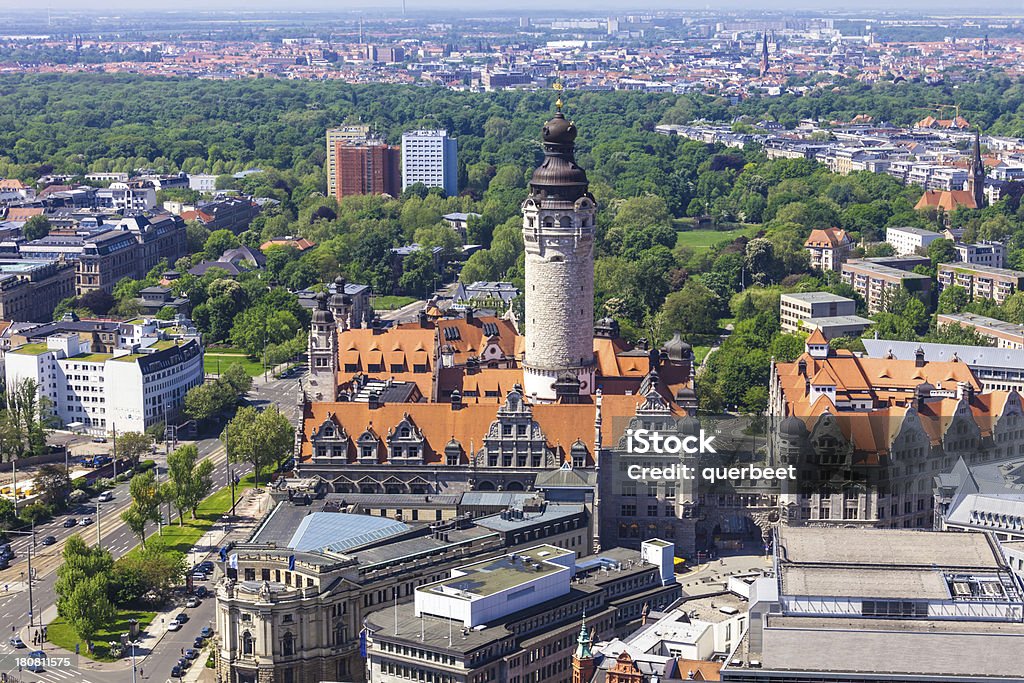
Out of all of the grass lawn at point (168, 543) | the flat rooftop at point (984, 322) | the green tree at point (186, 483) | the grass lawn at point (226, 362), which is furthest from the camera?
the grass lawn at point (226, 362)

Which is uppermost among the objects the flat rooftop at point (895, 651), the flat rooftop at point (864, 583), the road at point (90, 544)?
the flat rooftop at point (864, 583)

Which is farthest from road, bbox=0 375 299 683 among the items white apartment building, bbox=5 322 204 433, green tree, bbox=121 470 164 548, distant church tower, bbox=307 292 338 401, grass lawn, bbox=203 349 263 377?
grass lawn, bbox=203 349 263 377

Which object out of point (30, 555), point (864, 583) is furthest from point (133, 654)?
point (864, 583)

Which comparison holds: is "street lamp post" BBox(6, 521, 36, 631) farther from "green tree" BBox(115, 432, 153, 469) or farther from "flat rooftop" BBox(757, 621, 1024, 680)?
"flat rooftop" BBox(757, 621, 1024, 680)

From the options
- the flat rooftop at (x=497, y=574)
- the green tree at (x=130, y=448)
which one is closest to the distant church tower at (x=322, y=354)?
the green tree at (x=130, y=448)

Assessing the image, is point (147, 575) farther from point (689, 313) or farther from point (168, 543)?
point (689, 313)

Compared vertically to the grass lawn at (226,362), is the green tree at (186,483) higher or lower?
higher

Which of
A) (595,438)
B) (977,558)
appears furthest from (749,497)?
(977,558)

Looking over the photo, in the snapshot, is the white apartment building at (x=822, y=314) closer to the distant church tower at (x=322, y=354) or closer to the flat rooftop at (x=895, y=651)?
the distant church tower at (x=322, y=354)
